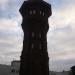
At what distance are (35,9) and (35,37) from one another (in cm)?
664

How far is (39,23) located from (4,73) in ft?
80.8

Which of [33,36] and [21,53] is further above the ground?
[33,36]

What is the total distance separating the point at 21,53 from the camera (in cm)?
4100

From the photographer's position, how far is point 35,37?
40.1 m

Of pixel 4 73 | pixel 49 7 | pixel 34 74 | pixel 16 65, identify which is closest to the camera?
pixel 34 74

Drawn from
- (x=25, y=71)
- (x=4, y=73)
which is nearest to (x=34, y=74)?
(x=25, y=71)

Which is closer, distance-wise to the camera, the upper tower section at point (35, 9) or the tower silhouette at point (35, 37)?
the tower silhouette at point (35, 37)

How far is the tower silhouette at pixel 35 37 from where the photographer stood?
38.3 meters

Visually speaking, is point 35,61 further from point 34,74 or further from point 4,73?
point 4,73

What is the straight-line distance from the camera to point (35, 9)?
1645 inches

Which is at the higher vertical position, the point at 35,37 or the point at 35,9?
the point at 35,9

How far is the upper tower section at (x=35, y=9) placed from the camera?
4134cm

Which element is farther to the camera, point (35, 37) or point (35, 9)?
point (35, 9)

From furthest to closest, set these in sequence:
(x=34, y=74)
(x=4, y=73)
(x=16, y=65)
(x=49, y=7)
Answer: (x=16, y=65)
(x=4, y=73)
(x=49, y=7)
(x=34, y=74)
